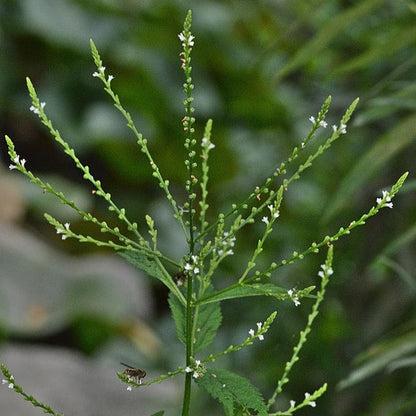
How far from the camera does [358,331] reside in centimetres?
129

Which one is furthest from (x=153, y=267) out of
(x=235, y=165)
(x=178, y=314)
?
(x=235, y=165)

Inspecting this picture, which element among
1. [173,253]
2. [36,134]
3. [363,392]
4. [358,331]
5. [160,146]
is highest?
[36,134]

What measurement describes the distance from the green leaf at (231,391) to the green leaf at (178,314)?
25 mm

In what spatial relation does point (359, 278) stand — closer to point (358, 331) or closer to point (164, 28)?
point (358, 331)

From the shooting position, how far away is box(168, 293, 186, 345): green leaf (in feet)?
1.48

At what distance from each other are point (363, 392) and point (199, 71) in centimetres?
295

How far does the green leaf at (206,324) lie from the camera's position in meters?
0.48

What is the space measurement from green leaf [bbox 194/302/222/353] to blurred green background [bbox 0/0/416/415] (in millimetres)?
56

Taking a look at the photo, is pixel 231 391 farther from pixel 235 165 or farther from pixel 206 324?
pixel 235 165

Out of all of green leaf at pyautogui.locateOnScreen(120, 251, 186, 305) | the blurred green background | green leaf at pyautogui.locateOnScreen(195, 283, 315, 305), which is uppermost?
the blurred green background

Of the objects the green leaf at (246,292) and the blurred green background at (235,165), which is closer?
the green leaf at (246,292)

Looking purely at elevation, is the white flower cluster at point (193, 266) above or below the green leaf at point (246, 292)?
above

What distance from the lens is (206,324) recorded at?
1.60 ft

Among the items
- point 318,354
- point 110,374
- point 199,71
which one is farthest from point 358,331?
point 199,71
